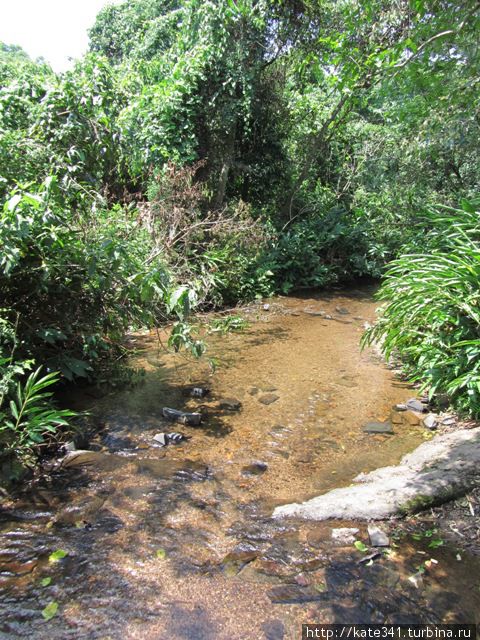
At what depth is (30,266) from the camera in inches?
151

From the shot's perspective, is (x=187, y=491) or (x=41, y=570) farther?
(x=187, y=491)

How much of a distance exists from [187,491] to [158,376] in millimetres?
2335

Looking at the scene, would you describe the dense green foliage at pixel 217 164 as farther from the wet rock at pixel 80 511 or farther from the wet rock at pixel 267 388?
the wet rock at pixel 267 388

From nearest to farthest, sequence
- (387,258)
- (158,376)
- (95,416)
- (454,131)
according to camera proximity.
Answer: (95,416)
(158,376)
(454,131)
(387,258)

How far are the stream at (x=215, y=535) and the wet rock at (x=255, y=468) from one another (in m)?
0.02

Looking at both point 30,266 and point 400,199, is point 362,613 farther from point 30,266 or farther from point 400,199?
point 400,199

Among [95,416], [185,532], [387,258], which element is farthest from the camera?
[387,258]

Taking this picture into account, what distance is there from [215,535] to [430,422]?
247 cm

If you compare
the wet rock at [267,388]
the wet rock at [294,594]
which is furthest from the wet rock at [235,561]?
the wet rock at [267,388]

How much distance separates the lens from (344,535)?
2.75m

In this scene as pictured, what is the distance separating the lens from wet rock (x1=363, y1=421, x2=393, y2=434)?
4.25 metres

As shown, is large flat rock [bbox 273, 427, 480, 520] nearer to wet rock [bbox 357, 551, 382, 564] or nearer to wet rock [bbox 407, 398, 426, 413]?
wet rock [bbox 357, 551, 382, 564]

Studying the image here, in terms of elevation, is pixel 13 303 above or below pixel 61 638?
above


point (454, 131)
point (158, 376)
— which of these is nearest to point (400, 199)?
point (454, 131)
